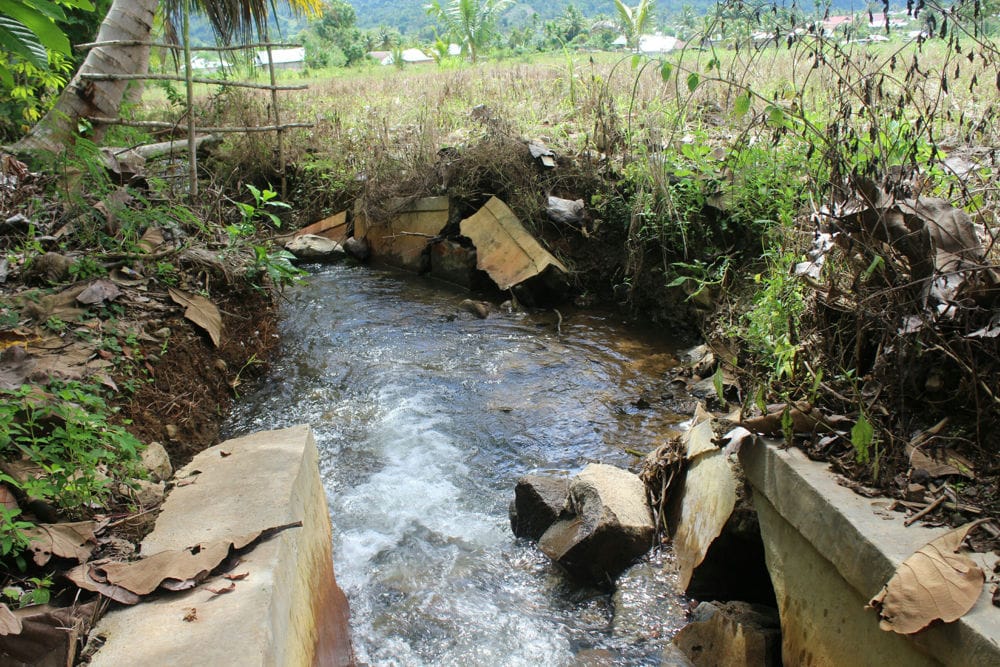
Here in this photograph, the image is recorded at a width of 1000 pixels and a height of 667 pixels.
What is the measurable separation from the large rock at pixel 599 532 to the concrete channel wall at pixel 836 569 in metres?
0.68

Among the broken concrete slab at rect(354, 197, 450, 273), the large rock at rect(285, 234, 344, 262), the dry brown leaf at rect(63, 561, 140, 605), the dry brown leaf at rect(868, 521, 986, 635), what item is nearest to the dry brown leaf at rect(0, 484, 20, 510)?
the dry brown leaf at rect(63, 561, 140, 605)

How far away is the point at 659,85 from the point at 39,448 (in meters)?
8.13

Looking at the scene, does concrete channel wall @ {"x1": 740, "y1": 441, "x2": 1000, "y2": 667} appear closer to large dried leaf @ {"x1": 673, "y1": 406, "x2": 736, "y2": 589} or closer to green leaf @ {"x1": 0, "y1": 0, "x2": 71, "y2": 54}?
large dried leaf @ {"x1": 673, "y1": 406, "x2": 736, "y2": 589}

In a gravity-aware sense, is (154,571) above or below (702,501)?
above

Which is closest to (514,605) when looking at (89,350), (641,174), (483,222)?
(89,350)

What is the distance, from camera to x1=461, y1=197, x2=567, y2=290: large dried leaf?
6.62 m

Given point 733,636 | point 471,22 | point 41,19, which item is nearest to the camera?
point 41,19

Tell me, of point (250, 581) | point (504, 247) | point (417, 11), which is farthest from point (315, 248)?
point (417, 11)

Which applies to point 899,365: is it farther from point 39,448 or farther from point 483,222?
point 483,222

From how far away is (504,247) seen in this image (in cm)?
693

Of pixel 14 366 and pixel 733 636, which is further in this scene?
pixel 14 366

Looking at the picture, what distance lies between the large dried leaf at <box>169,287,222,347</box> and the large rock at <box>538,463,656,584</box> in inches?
98.0

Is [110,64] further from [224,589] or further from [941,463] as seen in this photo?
[941,463]

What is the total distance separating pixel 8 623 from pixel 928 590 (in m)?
2.18
